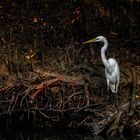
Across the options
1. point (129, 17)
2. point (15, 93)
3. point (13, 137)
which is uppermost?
point (129, 17)

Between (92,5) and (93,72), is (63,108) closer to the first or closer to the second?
(93,72)

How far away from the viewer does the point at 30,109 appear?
13.6 metres

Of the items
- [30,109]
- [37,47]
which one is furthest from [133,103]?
[37,47]

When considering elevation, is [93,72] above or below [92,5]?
below

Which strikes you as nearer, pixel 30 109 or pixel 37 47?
pixel 30 109

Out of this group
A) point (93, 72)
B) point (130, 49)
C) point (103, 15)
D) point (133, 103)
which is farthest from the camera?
point (103, 15)

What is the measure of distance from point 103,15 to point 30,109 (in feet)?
14.1

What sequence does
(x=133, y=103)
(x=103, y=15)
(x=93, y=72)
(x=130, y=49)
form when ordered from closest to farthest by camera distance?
(x=133, y=103) < (x=93, y=72) < (x=130, y=49) < (x=103, y=15)

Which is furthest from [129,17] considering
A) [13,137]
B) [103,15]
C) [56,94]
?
[13,137]

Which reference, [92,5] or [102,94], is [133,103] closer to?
[102,94]

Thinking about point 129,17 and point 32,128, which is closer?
point 32,128

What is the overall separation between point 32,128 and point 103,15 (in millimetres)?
4316

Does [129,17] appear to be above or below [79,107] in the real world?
above

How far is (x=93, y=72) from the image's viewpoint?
561 inches
